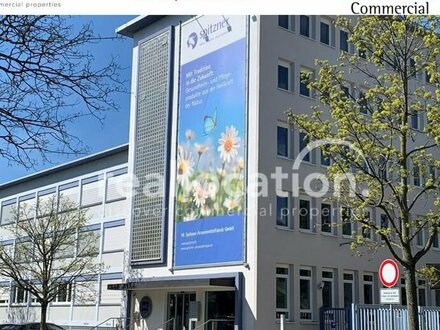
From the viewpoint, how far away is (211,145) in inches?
1092

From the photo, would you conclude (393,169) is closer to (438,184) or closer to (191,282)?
(438,184)

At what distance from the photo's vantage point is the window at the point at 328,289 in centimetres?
2698

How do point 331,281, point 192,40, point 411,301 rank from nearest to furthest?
point 411,301 → point 331,281 → point 192,40

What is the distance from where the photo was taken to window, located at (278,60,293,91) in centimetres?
2750

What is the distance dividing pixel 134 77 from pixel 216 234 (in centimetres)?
1119

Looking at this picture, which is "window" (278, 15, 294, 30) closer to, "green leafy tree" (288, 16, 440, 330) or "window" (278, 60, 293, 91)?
"window" (278, 60, 293, 91)

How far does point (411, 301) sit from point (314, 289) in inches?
482

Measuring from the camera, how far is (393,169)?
53.6 feet

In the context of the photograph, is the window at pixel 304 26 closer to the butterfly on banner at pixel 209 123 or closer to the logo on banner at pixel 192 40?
the logo on banner at pixel 192 40

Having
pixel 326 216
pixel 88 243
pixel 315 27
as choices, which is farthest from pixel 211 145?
pixel 88 243

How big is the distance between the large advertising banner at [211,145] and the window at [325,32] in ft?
14.3

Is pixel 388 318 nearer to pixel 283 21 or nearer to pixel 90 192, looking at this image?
pixel 283 21

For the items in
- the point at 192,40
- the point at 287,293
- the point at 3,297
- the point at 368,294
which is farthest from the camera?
the point at 3,297

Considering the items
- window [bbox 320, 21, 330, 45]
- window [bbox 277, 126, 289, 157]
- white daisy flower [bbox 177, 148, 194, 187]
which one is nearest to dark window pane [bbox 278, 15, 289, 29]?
window [bbox 320, 21, 330, 45]
